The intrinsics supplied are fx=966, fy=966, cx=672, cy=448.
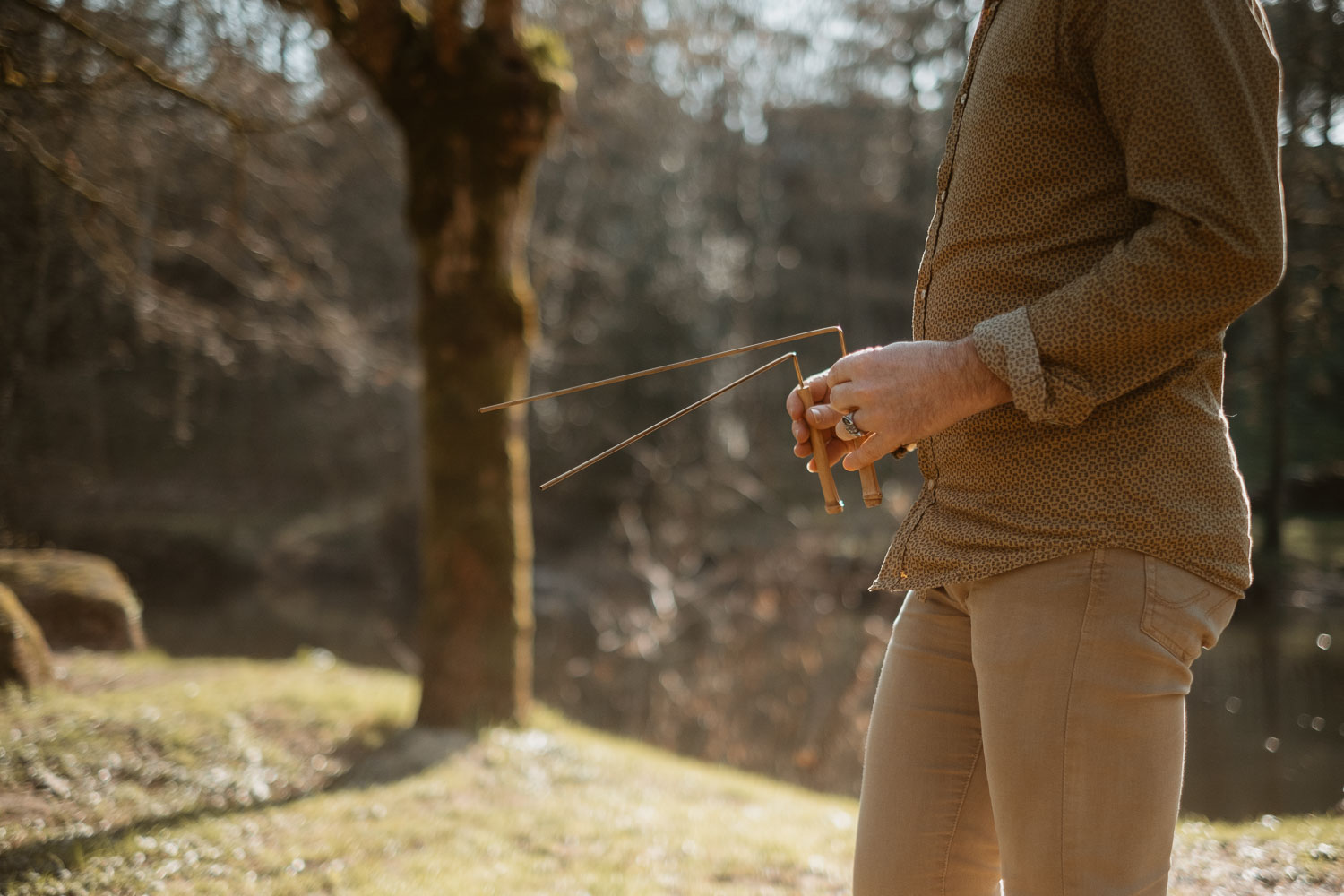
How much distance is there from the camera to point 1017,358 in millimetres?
1158

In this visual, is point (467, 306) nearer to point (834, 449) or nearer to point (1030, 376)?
point (834, 449)

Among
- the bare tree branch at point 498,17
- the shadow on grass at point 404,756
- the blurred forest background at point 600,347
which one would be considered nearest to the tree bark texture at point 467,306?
the bare tree branch at point 498,17

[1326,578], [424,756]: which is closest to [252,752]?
[424,756]

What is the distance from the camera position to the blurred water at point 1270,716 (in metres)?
4.60

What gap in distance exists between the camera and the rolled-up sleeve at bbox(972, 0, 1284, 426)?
109 cm

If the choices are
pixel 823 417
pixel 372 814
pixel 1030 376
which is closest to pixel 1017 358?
pixel 1030 376

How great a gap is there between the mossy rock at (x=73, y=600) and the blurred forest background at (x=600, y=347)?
→ 20 centimetres

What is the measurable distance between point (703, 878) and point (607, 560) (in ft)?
33.8

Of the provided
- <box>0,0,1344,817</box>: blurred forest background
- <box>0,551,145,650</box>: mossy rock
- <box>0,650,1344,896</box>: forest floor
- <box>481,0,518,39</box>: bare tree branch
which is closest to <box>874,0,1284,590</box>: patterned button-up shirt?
<box>0,650,1344,896</box>: forest floor

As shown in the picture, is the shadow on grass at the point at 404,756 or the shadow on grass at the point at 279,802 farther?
the shadow on grass at the point at 404,756

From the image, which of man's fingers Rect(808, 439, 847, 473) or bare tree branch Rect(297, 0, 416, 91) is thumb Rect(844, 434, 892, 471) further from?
bare tree branch Rect(297, 0, 416, 91)

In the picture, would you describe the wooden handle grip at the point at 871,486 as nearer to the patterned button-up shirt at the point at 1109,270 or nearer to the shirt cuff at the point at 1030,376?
the patterned button-up shirt at the point at 1109,270

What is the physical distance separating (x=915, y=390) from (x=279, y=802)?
3326 millimetres

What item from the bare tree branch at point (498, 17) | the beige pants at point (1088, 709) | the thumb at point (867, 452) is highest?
the bare tree branch at point (498, 17)
